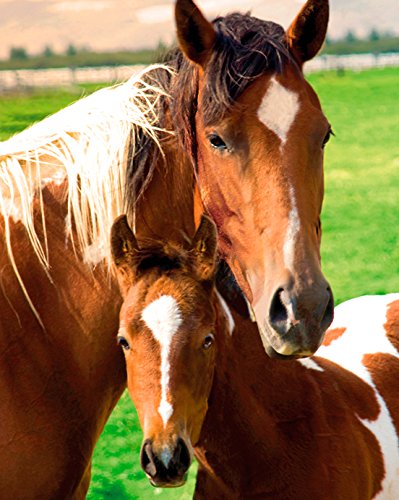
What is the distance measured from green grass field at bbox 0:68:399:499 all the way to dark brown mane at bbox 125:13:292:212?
1.46 meters

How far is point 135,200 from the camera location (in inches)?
118

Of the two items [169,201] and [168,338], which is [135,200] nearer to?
[169,201]

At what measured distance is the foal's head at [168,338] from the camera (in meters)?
2.54

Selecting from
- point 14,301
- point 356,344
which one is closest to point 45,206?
point 14,301

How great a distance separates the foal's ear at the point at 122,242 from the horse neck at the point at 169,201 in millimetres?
146

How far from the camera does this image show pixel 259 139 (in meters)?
2.65

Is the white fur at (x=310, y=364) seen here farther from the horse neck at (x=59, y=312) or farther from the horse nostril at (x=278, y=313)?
the horse nostril at (x=278, y=313)

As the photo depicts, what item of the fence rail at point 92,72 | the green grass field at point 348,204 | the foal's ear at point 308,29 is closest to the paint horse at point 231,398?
the foal's ear at point 308,29

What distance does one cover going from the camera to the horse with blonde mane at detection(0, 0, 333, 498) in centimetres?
265

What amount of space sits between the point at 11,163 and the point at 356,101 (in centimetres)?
1993

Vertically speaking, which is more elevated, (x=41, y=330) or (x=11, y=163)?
(x=11, y=163)

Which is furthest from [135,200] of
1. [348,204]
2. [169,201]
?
[348,204]

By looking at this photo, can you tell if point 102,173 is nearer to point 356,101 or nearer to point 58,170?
point 58,170

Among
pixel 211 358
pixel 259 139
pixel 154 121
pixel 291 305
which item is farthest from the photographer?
pixel 154 121
